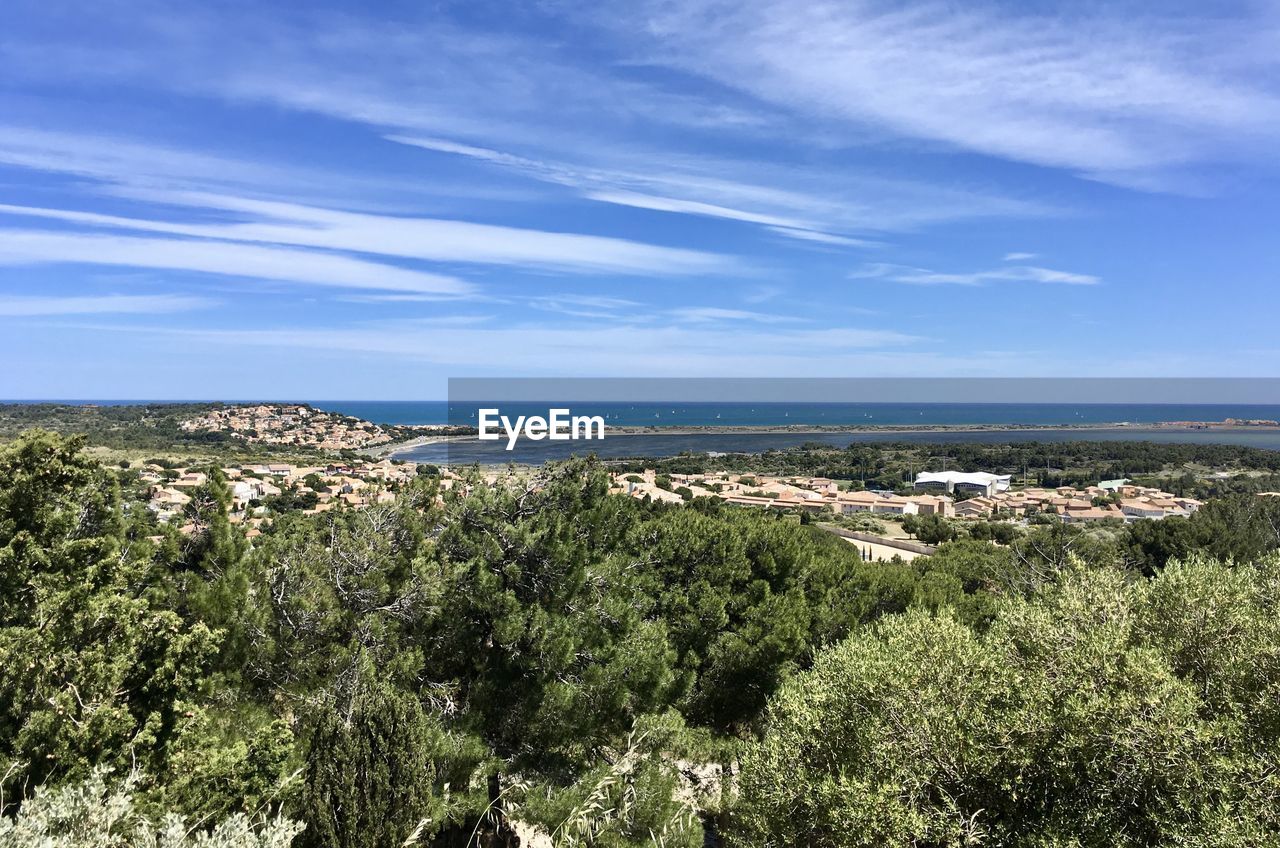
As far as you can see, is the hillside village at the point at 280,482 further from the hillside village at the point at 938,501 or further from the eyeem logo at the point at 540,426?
the hillside village at the point at 938,501

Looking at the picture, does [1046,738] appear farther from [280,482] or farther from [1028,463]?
[1028,463]

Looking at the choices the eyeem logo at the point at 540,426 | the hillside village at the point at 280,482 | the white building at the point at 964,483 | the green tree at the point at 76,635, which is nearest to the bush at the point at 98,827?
the green tree at the point at 76,635

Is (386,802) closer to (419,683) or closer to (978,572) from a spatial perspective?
(419,683)

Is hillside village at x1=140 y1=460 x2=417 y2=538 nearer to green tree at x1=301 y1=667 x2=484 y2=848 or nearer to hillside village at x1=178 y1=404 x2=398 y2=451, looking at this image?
green tree at x1=301 y1=667 x2=484 y2=848

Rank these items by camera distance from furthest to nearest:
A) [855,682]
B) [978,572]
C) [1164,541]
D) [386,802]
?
[1164,541] < [978,572] < [855,682] < [386,802]

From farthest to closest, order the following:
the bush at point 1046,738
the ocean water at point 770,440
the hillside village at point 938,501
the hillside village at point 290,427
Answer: the hillside village at point 290,427 < the ocean water at point 770,440 < the hillside village at point 938,501 < the bush at point 1046,738

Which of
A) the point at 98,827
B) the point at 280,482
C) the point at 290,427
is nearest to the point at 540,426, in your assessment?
the point at 98,827

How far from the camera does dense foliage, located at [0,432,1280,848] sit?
5.76m

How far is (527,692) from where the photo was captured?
8711mm

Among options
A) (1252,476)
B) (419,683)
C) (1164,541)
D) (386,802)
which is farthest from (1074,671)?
(1252,476)

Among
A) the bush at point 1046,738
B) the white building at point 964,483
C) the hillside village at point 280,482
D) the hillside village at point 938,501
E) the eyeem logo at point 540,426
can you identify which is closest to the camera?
the bush at point 1046,738

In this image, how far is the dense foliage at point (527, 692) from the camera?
576cm

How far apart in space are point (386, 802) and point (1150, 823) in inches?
251

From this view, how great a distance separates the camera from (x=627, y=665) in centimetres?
912
